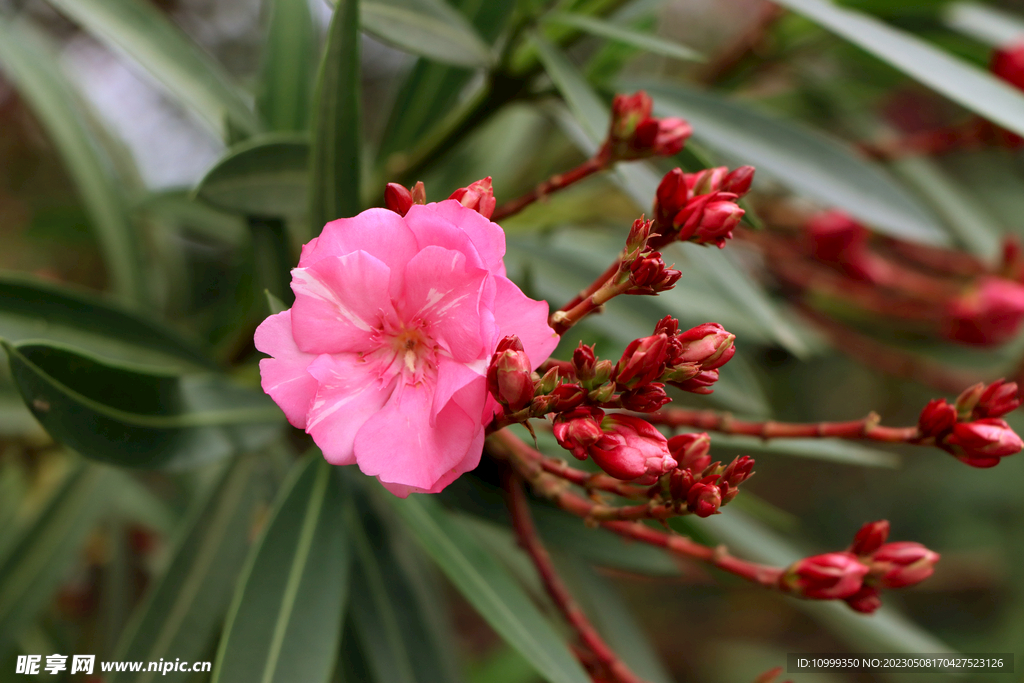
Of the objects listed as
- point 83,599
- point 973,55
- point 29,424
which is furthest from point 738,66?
point 83,599

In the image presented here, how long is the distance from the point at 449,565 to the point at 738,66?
4.26 ft

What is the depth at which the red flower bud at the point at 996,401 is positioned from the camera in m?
0.68

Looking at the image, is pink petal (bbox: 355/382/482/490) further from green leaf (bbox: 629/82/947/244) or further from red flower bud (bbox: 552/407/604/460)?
green leaf (bbox: 629/82/947/244)

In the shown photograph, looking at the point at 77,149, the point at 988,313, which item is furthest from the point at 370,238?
the point at 988,313

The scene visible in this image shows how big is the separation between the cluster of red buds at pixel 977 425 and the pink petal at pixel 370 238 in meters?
0.56

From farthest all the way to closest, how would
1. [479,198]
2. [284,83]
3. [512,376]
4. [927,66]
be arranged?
[284,83], [927,66], [479,198], [512,376]

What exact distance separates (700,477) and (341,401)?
31 cm

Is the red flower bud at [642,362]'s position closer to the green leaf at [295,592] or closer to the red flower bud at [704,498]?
the red flower bud at [704,498]

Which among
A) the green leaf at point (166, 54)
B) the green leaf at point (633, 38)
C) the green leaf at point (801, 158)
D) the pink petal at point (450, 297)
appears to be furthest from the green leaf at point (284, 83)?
the pink petal at point (450, 297)

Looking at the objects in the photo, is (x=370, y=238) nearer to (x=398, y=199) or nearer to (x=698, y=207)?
(x=398, y=199)

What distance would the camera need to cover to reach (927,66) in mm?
915

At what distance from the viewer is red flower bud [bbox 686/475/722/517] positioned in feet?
1.83

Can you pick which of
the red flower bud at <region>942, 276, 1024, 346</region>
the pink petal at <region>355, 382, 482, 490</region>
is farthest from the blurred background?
the pink petal at <region>355, 382, 482, 490</region>

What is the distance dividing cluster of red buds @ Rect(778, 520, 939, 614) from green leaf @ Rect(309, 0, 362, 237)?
65 centimetres
